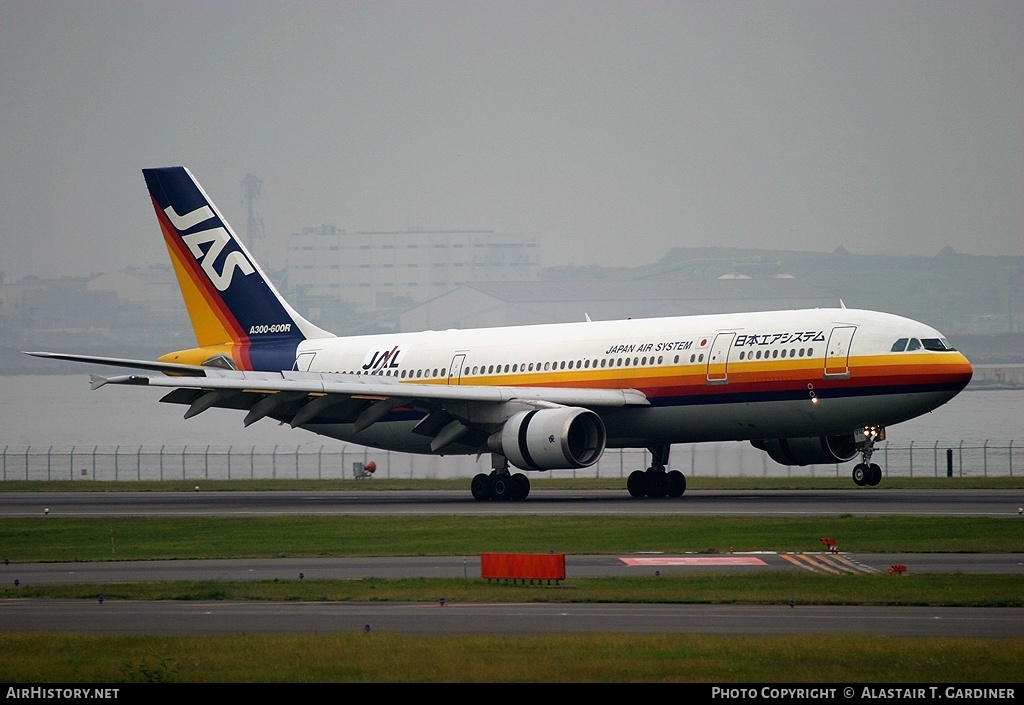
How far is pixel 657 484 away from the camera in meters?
45.8

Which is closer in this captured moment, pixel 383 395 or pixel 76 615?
pixel 76 615

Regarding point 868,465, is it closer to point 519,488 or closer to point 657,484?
point 657,484

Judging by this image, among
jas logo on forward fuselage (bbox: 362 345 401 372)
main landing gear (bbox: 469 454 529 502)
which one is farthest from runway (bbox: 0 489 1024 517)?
jas logo on forward fuselage (bbox: 362 345 401 372)

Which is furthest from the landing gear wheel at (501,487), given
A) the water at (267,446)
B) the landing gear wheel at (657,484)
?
the water at (267,446)

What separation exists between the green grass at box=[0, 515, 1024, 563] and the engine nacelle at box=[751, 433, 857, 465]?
10.3 m

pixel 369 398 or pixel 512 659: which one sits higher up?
pixel 369 398

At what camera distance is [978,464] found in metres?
78.2

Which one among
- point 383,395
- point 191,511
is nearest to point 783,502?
point 383,395

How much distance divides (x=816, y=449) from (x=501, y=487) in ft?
33.5

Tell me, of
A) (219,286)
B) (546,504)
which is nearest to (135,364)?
(219,286)

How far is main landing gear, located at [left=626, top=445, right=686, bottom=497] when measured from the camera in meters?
45.8

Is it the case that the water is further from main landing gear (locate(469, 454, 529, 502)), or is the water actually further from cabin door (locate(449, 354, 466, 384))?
main landing gear (locate(469, 454, 529, 502))

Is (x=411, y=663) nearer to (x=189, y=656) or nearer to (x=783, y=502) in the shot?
(x=189, y=656)
